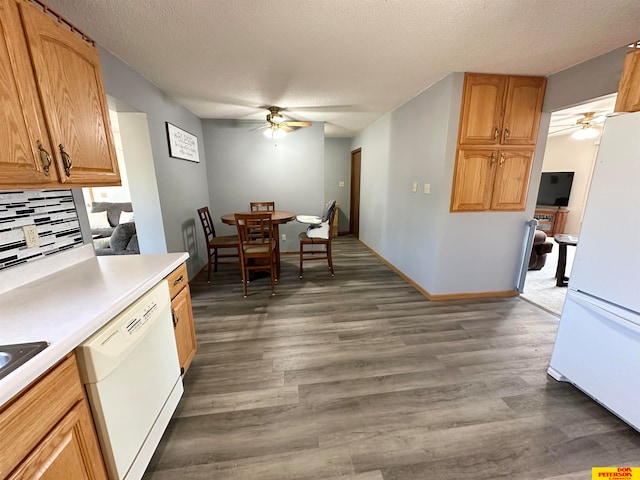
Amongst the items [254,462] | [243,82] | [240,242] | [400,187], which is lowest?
[254,462]

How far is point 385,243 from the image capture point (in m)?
4.14

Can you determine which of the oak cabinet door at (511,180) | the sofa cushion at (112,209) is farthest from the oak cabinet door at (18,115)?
the sofa cushion at (112,209)

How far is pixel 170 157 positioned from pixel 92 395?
8.93 ft

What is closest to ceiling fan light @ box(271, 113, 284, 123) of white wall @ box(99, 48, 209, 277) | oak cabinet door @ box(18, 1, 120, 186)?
white wall @ box(99, 48, 209, 277)

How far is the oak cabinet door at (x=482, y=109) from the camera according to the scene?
245 centimetres

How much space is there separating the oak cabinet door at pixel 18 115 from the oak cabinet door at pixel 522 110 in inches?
135

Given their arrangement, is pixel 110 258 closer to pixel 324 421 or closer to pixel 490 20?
pixel 324 421

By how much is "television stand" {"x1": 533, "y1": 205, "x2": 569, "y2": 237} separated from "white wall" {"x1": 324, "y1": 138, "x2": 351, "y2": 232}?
447 centimetres

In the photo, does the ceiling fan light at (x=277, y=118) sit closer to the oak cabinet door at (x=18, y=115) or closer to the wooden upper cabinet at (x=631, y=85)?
the oak cabinet door at (x=18, y=115)

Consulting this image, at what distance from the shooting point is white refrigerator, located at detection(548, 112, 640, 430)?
52.2 inches

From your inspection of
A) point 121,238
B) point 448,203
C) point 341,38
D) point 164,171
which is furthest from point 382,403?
point 121,238

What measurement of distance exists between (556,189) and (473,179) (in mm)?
5121

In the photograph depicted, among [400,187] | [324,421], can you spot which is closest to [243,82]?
[400,187]

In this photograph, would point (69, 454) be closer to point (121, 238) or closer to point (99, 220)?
point (121, 238)
